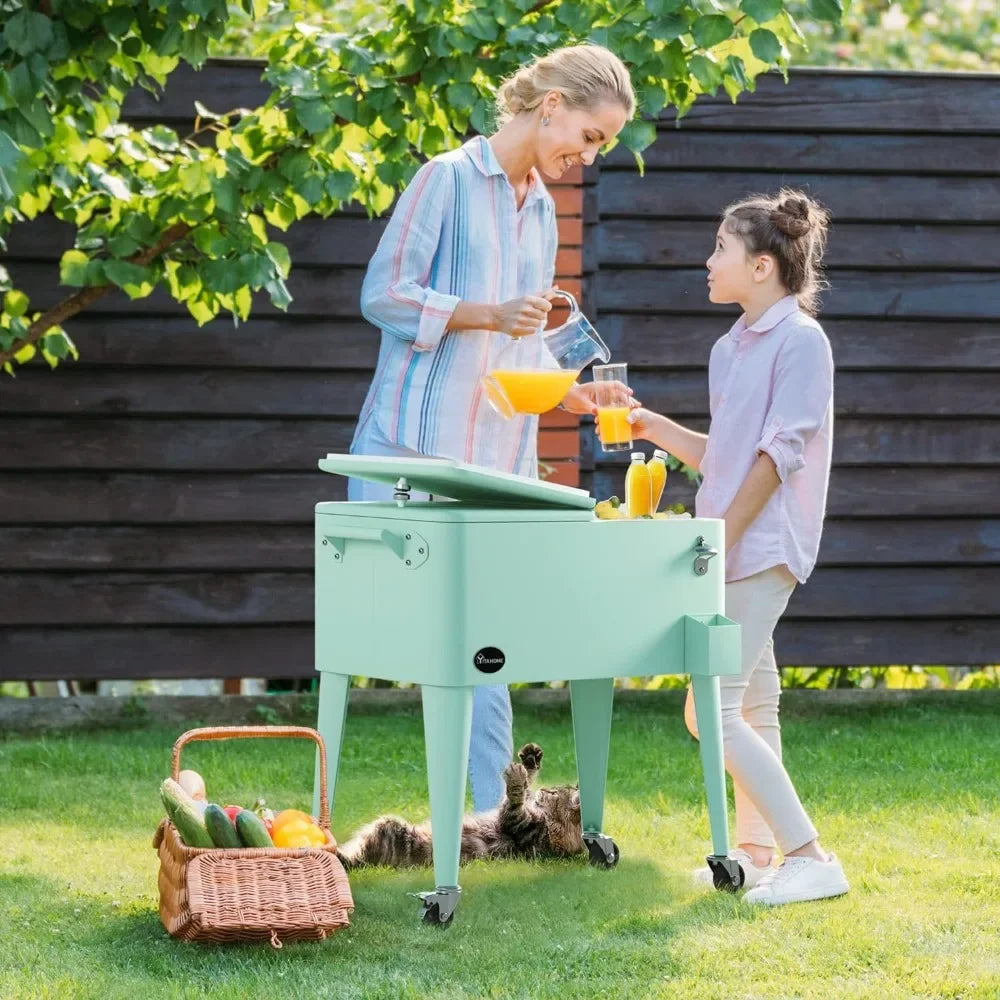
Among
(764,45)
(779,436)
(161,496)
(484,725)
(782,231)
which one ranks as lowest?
(484,725)

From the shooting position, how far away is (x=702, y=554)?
2971mm

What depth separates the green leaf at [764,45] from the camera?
3760 mm

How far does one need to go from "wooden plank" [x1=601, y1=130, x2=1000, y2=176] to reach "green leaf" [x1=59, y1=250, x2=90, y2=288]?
5.67 feet

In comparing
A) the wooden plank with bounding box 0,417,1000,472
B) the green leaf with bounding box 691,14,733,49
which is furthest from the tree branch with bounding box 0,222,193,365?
the green leaf with bounding box 691,14,733,49

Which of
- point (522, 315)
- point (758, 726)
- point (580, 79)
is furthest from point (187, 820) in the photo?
point (580, 79)

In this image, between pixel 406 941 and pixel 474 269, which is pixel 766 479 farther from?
pixel 406 941

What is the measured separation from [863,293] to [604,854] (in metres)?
2.64

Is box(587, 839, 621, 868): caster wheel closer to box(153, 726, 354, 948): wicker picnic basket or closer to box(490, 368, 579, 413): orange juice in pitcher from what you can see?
box(153, 726, 354, 948): wicker picnic basket

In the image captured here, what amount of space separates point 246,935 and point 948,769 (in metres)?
2.47

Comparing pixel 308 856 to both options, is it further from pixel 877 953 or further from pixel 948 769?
pixel 948 769

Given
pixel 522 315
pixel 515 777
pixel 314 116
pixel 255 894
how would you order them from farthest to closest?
pixel 314 116, pixel 515 777, pixel 522 315, pixel 255 894

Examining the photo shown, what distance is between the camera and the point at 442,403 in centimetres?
327

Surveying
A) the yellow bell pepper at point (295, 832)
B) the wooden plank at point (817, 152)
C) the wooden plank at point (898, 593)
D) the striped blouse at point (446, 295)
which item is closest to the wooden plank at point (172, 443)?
the wooden plank at point (898, 593)

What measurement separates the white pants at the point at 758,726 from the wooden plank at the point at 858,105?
2.48 meters
